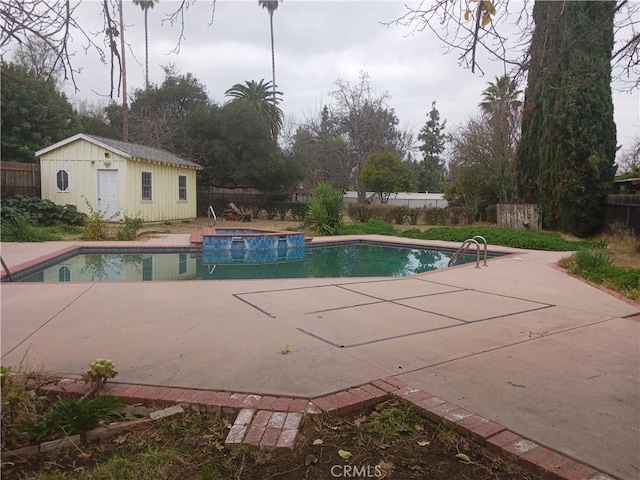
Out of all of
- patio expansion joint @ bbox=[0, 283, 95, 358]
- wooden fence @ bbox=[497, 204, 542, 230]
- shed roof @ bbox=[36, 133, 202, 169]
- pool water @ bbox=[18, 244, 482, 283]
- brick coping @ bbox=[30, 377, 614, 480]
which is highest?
shed roof @ bbox=[36, 133, 202, 169]

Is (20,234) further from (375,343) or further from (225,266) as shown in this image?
(375,343)

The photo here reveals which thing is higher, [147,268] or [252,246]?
[252,246]

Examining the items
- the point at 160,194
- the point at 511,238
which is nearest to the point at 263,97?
the point at 160,194

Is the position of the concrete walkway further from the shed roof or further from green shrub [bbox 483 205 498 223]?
green shrub [bbox 483 205 498 223]

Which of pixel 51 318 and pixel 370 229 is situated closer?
pixel 51 318

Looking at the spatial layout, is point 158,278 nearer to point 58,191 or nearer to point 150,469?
point 150,469

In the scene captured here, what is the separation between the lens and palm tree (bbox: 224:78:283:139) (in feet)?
115

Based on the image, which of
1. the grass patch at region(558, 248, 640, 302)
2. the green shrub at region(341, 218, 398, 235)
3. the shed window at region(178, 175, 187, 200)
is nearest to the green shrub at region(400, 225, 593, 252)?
the green shrub at region(341, 218, 398, 235)

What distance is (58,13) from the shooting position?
114 inches

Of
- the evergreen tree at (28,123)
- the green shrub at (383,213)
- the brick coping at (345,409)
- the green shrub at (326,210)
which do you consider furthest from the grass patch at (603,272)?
the evergreen tree at (28,123)

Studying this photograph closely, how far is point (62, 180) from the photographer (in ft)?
55.7

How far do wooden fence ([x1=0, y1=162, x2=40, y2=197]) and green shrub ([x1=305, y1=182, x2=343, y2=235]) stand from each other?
1028 cm

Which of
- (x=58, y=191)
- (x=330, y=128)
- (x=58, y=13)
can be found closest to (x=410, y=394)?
(x=58, y=13)

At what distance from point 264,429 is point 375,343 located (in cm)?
186
